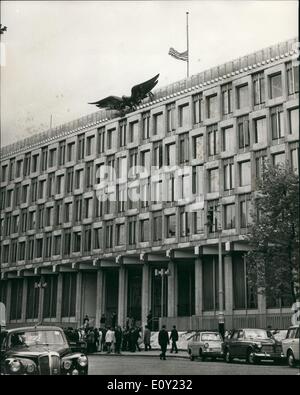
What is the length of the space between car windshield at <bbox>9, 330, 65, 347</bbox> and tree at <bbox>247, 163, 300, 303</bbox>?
Answer: 59.1ft

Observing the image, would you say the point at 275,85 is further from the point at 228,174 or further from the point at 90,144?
the point at 90,144

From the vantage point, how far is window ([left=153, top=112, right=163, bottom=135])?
2166 inches

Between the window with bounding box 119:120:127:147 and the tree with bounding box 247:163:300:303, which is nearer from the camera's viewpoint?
the tree with bounding box 247:163:300:303

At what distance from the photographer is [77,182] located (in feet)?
201

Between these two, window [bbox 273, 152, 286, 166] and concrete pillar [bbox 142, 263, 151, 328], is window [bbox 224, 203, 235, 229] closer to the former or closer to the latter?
window [bbox 273, 152, 286, 166]

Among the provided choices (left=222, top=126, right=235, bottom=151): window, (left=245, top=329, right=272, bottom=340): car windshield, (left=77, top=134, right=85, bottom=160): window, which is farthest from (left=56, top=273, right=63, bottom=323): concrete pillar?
(left=245, top=329, right=272, bottom=340): car windshield

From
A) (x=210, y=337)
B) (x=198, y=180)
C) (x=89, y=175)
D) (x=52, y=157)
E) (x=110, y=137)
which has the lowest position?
(x=210, y=337)

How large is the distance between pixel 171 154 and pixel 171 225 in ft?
20.7

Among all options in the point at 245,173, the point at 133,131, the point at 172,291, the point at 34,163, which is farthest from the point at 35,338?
the point at 34,163

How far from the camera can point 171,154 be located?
2096 inches

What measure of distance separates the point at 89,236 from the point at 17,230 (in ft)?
38.1
